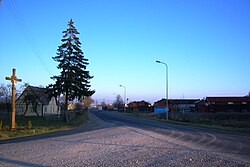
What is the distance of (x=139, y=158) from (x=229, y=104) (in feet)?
235

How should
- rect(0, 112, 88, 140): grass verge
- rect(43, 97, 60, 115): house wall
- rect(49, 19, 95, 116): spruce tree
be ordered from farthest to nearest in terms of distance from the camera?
rect(43, 97, 60, 115): house wall, rect(49, 19, 95, 116): spruce tree, rect(0, 112, 88, 140): grass verge

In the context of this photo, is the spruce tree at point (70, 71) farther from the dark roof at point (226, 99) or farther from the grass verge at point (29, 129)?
the dark roof at point (226, 99)

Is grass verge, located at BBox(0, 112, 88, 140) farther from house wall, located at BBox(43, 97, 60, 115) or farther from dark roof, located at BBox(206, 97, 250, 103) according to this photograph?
dark roof, located at BBox(206, 97, 250, 103)

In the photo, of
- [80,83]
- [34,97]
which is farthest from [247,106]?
[34,97]

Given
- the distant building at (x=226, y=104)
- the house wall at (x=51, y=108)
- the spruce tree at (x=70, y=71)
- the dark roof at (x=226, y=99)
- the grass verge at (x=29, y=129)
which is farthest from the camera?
the dark roof at (x=226, y=99)

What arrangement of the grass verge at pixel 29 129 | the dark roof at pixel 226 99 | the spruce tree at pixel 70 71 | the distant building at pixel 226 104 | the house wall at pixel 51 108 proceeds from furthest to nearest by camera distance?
the dark roof at pixel 226 99 < the distant building at pixel 226 104 < the house wall at pixel 51 108 < the spruce tree at pixel 70 71 < the grass verge at pixel 29 129

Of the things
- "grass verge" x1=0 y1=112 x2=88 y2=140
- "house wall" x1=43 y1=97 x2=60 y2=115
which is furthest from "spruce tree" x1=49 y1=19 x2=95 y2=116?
"house wall" x1=43 y1=97 x2=60 y2=115

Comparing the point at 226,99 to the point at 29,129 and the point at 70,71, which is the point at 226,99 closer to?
the point at 70,71

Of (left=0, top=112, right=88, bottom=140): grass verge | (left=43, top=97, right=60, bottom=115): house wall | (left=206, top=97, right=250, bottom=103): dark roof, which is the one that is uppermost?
(left=206, top=97, right=250, bottom=103): dark roof

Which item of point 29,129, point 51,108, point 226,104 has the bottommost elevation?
point 29,129

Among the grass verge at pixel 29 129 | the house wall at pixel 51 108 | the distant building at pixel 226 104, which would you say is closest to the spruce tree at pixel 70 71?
the grass verge at pixel 29 129

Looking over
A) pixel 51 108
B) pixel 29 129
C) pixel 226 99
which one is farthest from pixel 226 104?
pixel 29 129

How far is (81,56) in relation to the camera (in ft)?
136

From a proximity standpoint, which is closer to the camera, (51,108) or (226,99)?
(51,108)
